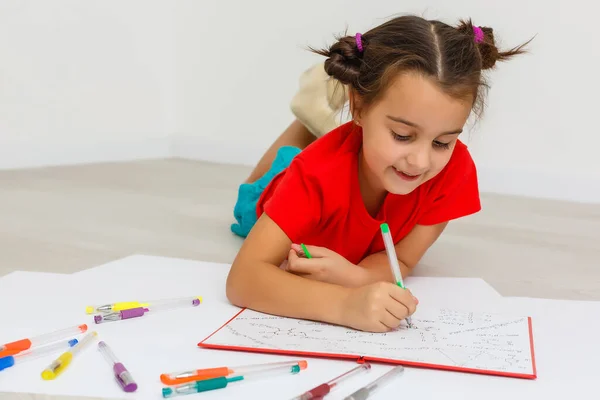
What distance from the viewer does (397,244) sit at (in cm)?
110

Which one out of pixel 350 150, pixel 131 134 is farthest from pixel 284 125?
pixel 350 150

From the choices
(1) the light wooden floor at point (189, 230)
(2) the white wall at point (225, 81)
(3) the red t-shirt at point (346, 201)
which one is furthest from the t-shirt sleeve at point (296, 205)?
(2) the white wall at point (225, 81)

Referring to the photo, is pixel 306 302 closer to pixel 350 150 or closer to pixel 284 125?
pixel 350 150

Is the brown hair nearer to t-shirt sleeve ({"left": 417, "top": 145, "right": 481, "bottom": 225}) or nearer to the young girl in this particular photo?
the young girl

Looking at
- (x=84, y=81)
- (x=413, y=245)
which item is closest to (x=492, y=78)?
(x=413, y=245)

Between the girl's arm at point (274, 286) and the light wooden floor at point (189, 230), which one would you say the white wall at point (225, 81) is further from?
the girl's arm at point (274, 286)

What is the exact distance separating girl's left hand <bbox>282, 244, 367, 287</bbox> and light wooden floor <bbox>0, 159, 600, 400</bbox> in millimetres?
267

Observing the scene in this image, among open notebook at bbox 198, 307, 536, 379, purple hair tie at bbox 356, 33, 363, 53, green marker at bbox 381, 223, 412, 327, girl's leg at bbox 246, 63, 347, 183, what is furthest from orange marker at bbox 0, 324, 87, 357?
girl's leg at bbox 246, 63, 347, 183

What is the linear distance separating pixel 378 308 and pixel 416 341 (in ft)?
0.19

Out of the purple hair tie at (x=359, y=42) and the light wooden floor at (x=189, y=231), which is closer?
the purple hair tie at (x=359, y=42)

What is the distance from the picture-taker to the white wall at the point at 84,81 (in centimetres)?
212

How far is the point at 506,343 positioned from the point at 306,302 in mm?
244

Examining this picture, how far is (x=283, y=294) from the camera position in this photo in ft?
2.85

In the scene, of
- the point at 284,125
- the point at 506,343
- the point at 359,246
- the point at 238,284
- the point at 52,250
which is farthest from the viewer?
the point at 284,125
